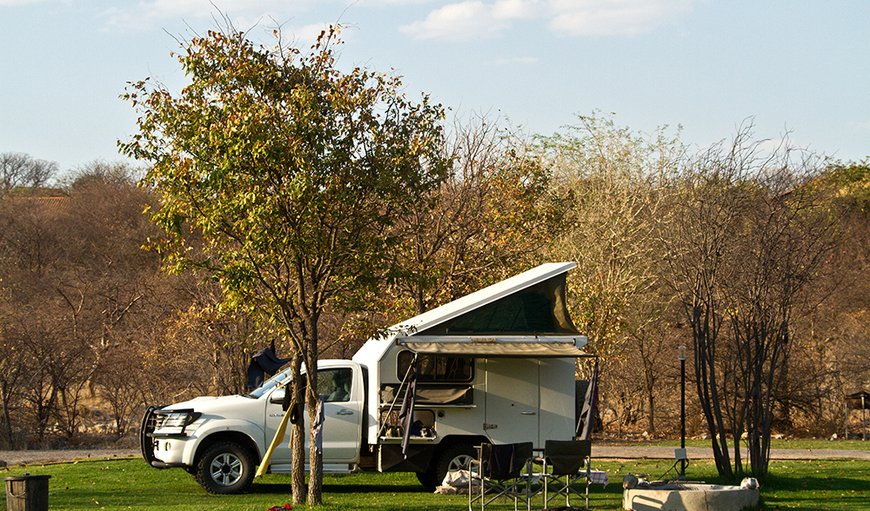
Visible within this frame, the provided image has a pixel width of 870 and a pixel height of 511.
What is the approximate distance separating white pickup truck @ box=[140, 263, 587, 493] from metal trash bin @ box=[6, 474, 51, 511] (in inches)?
147

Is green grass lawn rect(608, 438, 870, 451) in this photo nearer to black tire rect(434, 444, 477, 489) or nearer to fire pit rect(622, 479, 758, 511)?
black tire rect(434, 444, 477, 489)

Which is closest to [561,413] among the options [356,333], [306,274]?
A: [356,333]

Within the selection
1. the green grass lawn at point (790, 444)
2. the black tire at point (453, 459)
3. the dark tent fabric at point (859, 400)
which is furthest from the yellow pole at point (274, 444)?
the dark tent fabric at point (859, 400)

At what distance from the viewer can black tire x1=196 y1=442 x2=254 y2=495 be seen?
15430mm

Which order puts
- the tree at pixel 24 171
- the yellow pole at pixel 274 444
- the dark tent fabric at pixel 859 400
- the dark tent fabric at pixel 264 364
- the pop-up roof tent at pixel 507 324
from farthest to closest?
the tree at pixel 24 171
the dark tent fabric at pixel 859 400
the dark tent fabric at pixel 264 364
the pop-up roof tent at pixel 507 324
the yellow pole at pixel 274 444

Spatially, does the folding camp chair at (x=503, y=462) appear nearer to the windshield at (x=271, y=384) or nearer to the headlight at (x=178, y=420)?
the windshield at (x=271, y=384)

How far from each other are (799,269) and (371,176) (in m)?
7.69

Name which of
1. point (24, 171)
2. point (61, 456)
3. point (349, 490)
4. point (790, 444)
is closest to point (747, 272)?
point (349, 490)

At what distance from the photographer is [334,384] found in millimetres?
16031

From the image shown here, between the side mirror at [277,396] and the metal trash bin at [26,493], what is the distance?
441 cm

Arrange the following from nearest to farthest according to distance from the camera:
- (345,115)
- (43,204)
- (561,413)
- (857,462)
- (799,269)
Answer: (345,115) < (561,413) < (799,269) < (857,462) < (43,204)

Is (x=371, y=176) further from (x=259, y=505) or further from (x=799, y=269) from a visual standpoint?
(x=799, y=269)

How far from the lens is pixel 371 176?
43.7 feet

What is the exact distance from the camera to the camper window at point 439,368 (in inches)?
613
